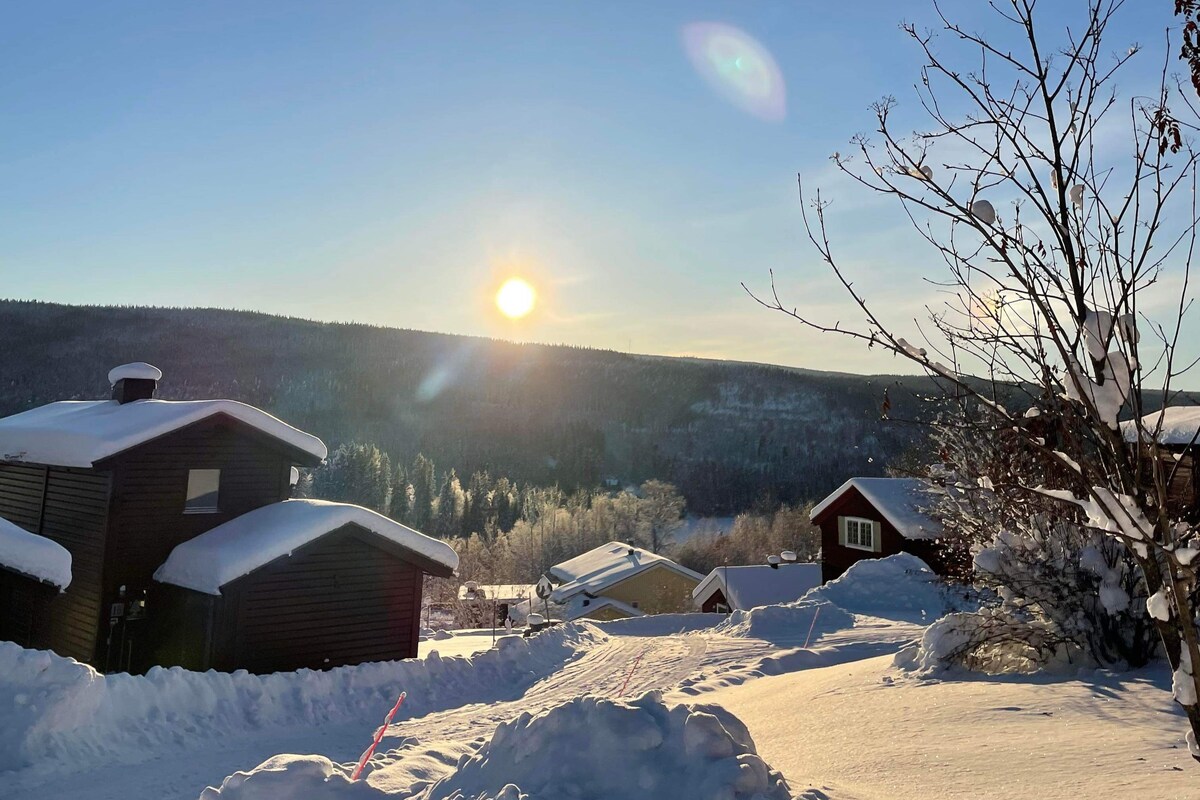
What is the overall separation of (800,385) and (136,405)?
168m

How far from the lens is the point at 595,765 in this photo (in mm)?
5344

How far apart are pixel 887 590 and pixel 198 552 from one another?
18.3 metres

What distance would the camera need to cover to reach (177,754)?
10039 mm

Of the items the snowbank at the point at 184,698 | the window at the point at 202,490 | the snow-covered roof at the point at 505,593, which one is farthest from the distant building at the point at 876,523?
the snow-covered roof at the point at 505,593

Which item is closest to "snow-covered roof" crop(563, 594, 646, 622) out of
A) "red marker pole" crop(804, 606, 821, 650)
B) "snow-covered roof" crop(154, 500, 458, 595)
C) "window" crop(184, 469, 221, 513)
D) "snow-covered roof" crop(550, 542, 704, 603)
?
"snow-covered roof" crop(550, 542, 704, 603)

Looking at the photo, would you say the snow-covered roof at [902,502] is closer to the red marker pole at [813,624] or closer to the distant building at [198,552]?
the red marker pole at [813,624]

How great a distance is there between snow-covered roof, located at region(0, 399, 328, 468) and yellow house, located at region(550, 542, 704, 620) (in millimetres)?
28888

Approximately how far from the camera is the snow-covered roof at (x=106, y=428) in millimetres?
15205

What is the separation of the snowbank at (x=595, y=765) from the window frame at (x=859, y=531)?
27099mm

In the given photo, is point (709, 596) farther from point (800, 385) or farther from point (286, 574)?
point (800, 385)

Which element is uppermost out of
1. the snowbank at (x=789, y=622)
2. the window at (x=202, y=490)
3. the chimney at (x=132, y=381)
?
the chimney at (x=132, y=381)

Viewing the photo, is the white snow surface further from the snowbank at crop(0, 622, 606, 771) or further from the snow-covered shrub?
the snow-covered shrub

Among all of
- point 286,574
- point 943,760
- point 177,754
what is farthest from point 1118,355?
point 286,574

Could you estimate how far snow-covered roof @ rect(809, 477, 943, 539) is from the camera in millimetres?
28766
